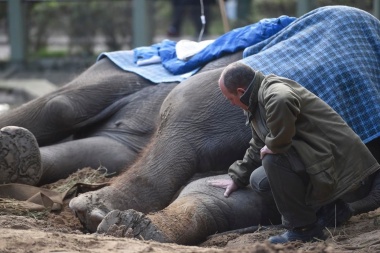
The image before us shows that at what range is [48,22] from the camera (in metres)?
16.3

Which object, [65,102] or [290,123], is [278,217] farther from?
[65,102]

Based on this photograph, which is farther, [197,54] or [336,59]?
[197,54]

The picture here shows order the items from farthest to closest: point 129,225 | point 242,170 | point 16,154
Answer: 1. point 16,154
2. point 242,170
3. point 129,225

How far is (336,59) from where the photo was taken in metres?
6.48

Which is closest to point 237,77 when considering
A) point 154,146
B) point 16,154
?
point 154,146

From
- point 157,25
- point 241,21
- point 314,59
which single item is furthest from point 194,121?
point 157,25

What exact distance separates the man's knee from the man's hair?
512mm

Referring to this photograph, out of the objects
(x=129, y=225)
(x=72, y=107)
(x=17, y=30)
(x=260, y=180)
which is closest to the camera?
(x=129, y=225)

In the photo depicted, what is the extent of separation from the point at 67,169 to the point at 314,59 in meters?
1.93

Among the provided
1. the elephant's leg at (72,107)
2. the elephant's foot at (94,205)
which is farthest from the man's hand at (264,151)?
the elephant's leg at (72,107)

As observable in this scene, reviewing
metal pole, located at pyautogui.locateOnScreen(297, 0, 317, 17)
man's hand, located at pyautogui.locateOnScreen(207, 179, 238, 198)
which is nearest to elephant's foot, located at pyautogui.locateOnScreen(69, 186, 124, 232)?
man's hand, located at pyautogui.locateOnScreen(207, 179, 238, 198)

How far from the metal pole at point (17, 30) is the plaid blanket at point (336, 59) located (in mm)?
9603

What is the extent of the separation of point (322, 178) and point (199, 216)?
2.70 ft

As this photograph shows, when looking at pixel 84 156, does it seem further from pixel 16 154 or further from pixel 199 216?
pixel 199 216
